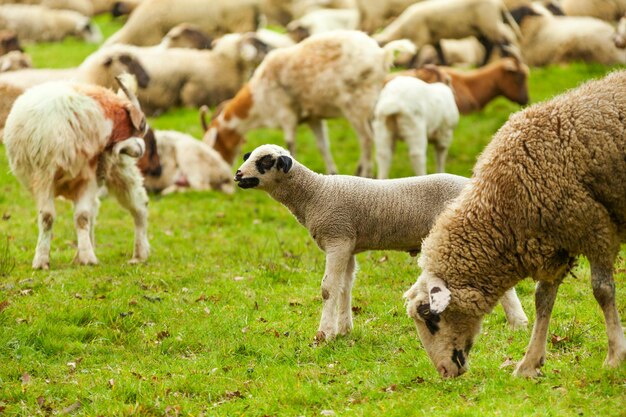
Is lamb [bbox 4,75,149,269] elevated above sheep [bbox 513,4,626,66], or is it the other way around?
lamb [bbox 4,75,149,269]

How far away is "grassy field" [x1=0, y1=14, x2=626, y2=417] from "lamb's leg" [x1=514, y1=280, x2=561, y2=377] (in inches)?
5.7

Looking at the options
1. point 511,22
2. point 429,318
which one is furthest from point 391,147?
point 511,22

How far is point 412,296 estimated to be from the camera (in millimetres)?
7062

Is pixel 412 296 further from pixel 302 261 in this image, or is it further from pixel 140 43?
pixel 140 43

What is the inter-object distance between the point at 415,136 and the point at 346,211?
18.6ft

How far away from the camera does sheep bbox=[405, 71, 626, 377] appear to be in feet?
21.4

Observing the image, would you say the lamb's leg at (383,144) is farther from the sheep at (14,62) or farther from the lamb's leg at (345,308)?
the sheep at (14,62)

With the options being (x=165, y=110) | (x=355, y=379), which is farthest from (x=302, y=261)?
(x=165, y=110)

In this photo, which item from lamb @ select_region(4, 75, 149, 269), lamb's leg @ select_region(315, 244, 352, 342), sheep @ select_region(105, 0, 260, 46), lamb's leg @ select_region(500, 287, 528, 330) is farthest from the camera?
sheep @ select_region(105, 0, 260, 46)

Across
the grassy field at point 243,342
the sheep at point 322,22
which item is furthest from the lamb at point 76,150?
the sheep at point 322,22

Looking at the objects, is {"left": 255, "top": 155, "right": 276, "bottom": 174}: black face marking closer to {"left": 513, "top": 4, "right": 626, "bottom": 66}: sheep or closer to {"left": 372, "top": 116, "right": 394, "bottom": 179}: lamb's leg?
{"left": 372, "top": 116, "right": 394, "bottom": 179}: lamb's leg

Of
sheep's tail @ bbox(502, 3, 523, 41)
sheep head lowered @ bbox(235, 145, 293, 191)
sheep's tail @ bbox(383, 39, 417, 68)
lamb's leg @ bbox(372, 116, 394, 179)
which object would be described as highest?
sheep head lowered @ bbox(235, 145, 293, 191)

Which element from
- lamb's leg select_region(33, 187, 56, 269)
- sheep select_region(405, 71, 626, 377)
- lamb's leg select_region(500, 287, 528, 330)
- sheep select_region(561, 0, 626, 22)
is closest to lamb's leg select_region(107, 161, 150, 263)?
lamb's leg select_region(33, 187, 56, 269)

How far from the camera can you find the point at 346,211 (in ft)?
27.1
